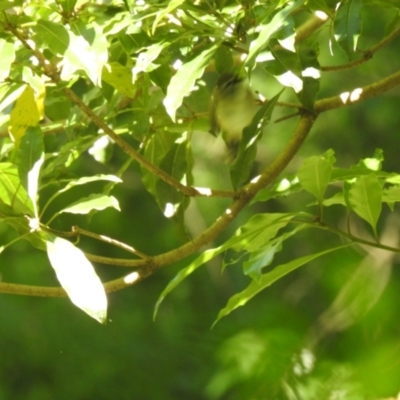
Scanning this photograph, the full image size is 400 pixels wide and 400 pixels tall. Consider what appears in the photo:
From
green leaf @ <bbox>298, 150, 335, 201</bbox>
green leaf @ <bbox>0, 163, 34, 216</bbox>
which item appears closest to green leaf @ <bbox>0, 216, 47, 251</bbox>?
green leaf @ <bbox>0, 163, 34, 216</bbox>

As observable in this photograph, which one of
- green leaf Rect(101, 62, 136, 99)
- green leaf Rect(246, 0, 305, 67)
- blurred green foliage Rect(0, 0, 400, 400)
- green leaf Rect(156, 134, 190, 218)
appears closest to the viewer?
blurred green foliage Rect(0, 0, 400, 400)

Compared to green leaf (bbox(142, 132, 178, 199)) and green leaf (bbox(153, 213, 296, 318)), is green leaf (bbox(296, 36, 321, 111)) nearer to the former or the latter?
green leaf (bbox(153, 213, 296, 318))

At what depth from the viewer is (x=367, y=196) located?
0.69 metres

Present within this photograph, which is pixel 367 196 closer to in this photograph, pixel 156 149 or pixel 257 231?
pixel 257 231

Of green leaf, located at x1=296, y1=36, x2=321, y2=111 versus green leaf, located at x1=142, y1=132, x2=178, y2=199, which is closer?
green leaf, located at x1=296, y1=36, x2=321, y2=111

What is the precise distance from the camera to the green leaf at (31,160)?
2.51 ft

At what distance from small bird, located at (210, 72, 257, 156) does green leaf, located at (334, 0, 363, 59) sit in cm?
24

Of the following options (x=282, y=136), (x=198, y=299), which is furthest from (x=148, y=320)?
(x=282, y=136)

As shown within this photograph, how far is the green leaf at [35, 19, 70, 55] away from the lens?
28.2 inches

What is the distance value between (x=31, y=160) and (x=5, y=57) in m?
0.12

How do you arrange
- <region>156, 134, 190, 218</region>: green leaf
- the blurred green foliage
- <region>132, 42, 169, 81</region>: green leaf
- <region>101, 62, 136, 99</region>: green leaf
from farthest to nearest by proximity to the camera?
1. <region>156, 134, 190, 218</region>: green leaf
2. <region>101, 62, 136, 99</region>: green leaf
3. <region>132, 42, 169, 81</region>: green leaf
4. the blurred green foliage

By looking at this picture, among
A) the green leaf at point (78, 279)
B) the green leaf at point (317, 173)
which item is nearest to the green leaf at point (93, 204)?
the green leaf at point (78, 279)

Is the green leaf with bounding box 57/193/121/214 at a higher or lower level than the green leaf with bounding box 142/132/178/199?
higher

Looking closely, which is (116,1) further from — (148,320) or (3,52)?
(148,320)
